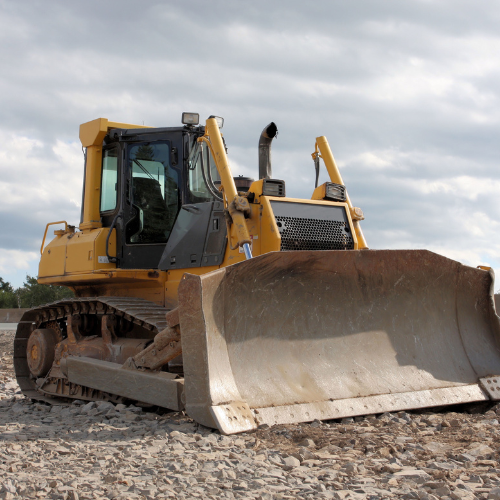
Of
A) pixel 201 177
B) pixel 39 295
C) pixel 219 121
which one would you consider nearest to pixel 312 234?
pixel 201 177

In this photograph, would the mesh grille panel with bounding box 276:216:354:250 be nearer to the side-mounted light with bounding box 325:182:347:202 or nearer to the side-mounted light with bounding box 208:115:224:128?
the side-mounted light with bounding box 325:182:347:202

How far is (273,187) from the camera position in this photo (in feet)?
17.6

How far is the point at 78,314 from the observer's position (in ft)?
21.1

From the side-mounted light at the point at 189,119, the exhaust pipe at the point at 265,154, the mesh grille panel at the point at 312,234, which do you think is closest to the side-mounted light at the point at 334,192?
the mesh grille panel at the point at 312,234

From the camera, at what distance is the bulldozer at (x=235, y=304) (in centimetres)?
430

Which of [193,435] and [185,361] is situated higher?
[185,361]

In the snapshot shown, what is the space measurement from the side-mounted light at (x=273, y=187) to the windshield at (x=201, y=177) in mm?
975

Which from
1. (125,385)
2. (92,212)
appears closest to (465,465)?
(125,385)

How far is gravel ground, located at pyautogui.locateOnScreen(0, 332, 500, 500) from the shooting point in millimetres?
2861

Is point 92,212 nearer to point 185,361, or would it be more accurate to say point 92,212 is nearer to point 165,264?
point 165,264

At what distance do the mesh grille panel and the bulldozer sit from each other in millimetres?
13

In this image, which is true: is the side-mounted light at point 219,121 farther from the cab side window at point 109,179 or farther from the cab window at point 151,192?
the cab side window at point 109,179

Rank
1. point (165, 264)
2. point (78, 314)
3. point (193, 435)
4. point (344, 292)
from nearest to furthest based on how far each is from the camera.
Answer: point (193, 435) < point (344, 292) < point (165, 264) < point (78, 314)

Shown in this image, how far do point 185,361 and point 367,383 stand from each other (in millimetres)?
1478
